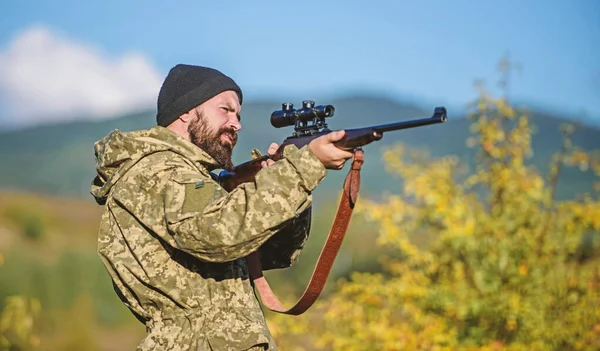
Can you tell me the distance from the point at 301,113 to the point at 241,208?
0.70 metres

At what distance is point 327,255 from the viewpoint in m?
3.23

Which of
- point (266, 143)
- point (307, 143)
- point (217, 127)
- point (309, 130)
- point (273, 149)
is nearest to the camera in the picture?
point (307, 143)

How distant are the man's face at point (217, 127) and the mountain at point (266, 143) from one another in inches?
188

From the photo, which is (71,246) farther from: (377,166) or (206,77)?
(206,77)

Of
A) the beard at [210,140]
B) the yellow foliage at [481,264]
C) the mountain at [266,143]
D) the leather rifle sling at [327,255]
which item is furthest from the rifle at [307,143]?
the mountain at [266,143]

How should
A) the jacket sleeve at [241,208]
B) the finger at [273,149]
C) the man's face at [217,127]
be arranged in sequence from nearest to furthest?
the jacket sleeve at [241,208] → the man's face at [217,127] → the finger at [273,149]

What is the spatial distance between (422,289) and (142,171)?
459 cm

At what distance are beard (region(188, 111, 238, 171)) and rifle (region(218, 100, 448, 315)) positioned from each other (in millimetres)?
116

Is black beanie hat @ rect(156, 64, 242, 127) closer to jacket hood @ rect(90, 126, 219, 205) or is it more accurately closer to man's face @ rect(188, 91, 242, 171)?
man's face @ rect(188, 91, 242, 171)

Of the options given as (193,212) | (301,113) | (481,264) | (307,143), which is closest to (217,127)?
(301,113)

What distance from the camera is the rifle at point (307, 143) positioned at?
2736 millimetres

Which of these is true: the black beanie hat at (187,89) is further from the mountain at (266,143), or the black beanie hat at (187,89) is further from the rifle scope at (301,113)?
the mountain at (266,143)

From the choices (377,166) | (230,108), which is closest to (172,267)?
(230,108)

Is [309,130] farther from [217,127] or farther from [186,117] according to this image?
[186,117]
